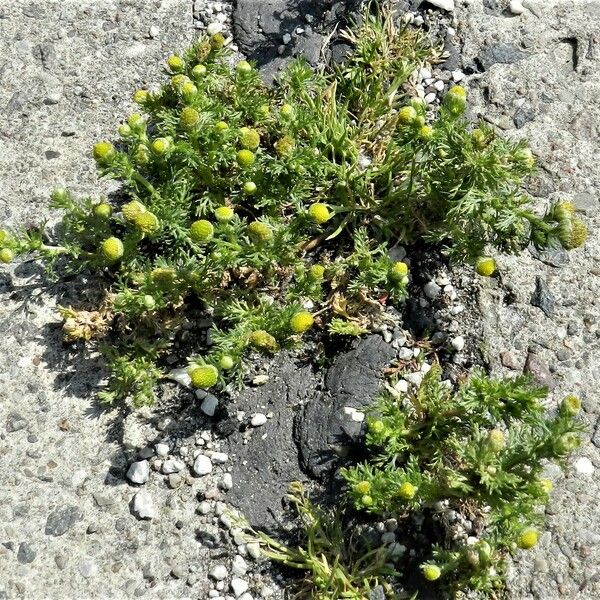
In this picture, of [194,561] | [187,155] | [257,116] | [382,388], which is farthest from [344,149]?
[194,561]

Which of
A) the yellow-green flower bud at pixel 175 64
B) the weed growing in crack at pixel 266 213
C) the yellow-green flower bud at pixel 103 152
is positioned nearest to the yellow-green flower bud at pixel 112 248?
the weed growing in crack at pixel 266 213

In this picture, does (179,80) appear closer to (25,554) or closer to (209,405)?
(209,405)

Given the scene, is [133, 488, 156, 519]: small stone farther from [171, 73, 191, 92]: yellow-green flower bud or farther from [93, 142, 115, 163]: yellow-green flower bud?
[171, 73, 191, 92]: yellow-green flower bud

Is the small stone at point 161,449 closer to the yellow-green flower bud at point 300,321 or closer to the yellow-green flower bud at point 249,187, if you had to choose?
the yellow-green flower bud at point 300,321

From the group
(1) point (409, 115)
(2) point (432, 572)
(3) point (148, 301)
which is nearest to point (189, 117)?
(3) point (148, 301)

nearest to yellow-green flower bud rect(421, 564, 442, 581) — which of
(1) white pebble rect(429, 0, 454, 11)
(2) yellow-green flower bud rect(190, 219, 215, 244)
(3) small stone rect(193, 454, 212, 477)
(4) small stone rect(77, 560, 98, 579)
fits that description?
(3) small stone rect(193, 454, 212, 477)

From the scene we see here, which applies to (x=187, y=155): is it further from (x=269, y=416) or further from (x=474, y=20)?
(x=474, y=20)
